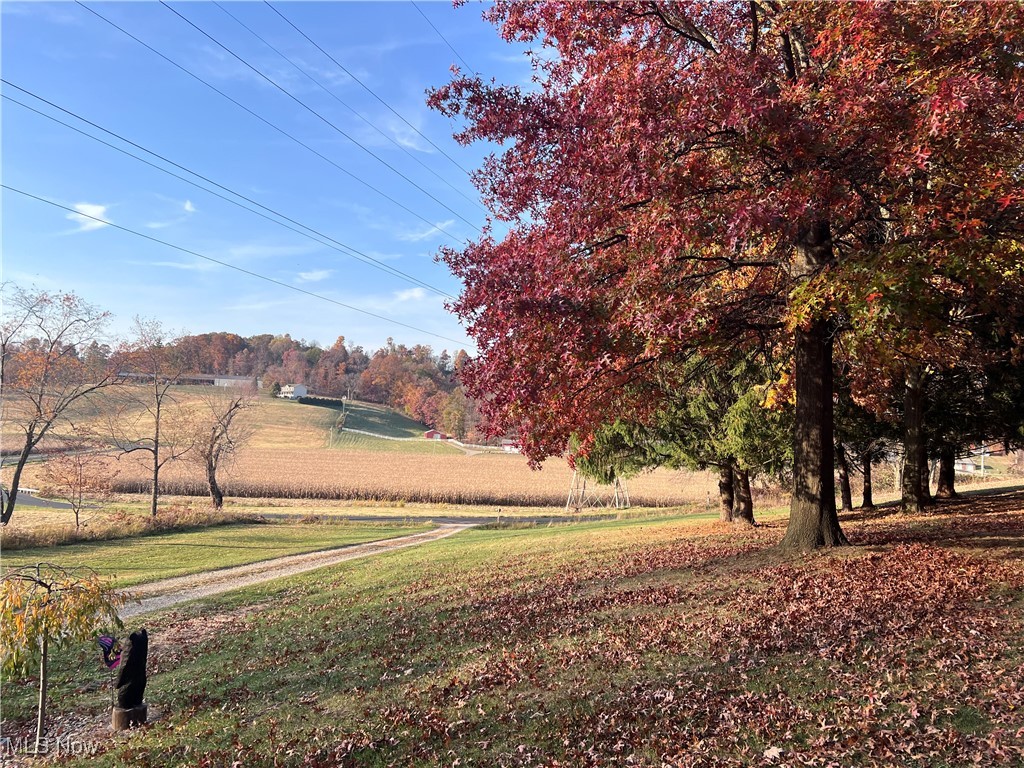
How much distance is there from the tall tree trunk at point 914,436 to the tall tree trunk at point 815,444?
6.56 metres

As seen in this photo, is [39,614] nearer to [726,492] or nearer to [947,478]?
[726,492]

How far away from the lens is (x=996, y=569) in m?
8.78

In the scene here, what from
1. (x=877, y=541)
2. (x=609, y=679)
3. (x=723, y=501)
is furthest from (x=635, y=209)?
(x=723, y=501)

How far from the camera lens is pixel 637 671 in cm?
628

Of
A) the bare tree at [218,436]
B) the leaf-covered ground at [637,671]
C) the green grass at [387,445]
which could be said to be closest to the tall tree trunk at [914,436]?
the leaf-covered ground at [637,671]

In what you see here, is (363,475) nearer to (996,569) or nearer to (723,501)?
(723,501)

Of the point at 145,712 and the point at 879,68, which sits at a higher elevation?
the point at 879,68

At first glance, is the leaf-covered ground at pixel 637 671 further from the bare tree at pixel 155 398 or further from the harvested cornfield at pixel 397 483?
the harvested cornfield at pixel 397 483

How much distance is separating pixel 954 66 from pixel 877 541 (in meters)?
8.11

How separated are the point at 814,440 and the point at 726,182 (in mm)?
4729

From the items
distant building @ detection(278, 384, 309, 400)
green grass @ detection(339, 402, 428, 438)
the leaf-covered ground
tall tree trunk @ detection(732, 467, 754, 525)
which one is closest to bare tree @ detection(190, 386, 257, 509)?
the leaf-covered ground

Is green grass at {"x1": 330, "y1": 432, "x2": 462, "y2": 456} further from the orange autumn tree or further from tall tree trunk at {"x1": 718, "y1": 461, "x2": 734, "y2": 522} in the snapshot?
the orange autumn tree

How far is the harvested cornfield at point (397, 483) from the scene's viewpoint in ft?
168

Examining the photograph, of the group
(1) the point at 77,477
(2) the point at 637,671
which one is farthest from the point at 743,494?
(1) the point at 77,477
